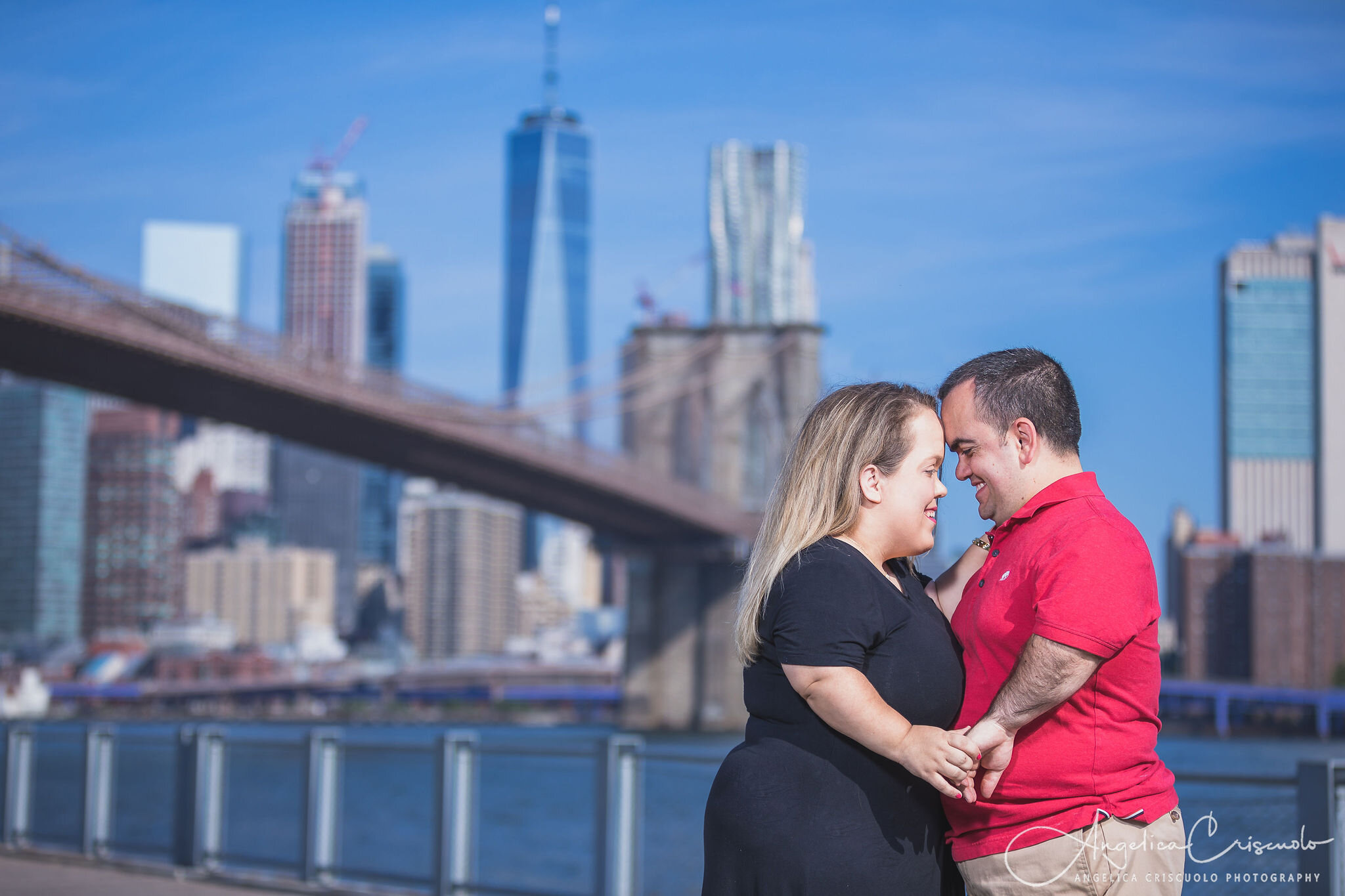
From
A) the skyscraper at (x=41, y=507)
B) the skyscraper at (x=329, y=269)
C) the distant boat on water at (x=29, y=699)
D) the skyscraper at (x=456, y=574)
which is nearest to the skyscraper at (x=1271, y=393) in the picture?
the skyscraper at (x=456, y=574)

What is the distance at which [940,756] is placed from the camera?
1.84 m

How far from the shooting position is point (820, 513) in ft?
6.50

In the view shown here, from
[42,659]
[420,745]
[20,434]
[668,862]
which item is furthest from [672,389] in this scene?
[20,434]

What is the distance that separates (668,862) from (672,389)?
30746mm

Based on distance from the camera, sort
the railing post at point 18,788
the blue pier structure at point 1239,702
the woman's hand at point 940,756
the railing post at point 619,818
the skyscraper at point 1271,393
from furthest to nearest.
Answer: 1. the skyscraper at point 1271,393
2. the blue pier structure at point 1239,702
3. the railing post at point 18,788
4. the railing post at point 619,818
5. the woman's hand at point 940,756

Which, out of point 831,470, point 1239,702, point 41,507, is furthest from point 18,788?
point 41,507

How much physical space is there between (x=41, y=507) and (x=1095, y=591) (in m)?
117

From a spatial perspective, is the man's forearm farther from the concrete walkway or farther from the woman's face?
the concrete walkway

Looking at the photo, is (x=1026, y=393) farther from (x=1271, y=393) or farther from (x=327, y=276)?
(x=327, y=276)

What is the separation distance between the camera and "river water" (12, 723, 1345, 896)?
4.21 m

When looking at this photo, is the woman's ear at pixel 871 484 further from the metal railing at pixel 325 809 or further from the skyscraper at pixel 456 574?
the skyscraper at pixel 456 574

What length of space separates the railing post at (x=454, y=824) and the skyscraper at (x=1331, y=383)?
87.0 metres

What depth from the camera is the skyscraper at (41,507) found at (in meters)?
104

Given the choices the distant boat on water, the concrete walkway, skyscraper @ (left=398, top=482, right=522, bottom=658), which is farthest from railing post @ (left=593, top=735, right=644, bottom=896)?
skyscraper @ (left=398, top=482, right=522, bottom=658)
